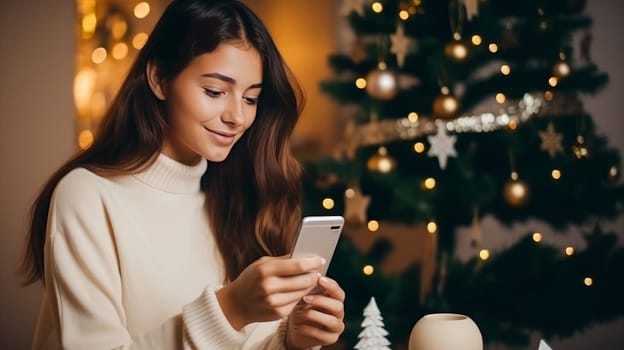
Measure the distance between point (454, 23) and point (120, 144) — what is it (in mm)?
1426

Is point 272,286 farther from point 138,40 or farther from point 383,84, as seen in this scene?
point 138,40

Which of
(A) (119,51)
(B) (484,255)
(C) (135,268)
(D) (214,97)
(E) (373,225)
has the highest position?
(A) (119,51)

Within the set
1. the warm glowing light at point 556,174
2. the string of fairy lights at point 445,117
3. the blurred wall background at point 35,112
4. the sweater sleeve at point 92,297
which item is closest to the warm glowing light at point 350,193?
the string of fairy lights at point 445,117

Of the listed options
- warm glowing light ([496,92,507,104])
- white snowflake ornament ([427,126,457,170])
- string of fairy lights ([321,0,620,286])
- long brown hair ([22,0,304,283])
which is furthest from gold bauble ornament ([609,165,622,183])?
long brown hair ([22,0,304,283])

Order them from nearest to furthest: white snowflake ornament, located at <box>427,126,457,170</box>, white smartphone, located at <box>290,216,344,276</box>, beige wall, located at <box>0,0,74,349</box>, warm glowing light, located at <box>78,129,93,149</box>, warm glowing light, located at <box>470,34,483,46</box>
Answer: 1. white smartphone, located at <box>290,216,344,276</box>
2. white snowflake ornament, located at <box>427,126,457,170</box>
3. warm glowing light, located at <box>470,34,483,46</box>
4. beige wall, located at <box>0,0,74,349</box>
5. warm glowing light, located at <box>78,129,93,149</box>

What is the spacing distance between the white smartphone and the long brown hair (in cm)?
47

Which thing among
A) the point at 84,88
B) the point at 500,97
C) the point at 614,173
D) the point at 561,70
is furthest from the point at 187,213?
the point at 84,88

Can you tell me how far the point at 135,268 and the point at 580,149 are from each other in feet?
5.91

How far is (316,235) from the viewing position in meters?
1.32

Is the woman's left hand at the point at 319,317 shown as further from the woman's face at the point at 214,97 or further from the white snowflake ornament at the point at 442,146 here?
the white snowflake ornament at the point at 442,146

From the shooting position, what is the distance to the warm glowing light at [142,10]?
3.81m

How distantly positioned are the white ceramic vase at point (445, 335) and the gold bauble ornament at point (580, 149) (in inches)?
60.4

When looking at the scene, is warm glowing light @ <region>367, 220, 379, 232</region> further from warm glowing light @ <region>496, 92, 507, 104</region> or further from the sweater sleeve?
the sweater sleeve

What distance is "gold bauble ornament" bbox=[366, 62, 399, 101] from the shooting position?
251cm
